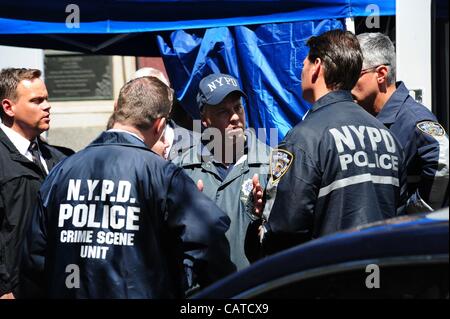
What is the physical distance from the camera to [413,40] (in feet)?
15.8

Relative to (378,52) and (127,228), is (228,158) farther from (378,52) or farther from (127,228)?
(127,228)

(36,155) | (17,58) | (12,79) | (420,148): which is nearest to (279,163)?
(420,148)

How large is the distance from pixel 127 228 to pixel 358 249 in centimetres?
156

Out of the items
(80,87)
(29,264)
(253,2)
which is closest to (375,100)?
(253,2)

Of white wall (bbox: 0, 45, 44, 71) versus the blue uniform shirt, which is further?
white wall (bbox: 0, 45, 44, 71)

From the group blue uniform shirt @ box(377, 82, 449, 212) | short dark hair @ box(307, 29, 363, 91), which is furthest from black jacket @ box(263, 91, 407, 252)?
blue uniform shirt @ box(377, 82, 449, 212)

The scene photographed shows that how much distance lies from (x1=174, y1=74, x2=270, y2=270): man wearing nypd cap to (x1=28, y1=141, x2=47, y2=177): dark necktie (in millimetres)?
854

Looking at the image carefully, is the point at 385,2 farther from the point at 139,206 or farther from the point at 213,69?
the point at 139,206

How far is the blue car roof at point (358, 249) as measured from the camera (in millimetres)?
2020

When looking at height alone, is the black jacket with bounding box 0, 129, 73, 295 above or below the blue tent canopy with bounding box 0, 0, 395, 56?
below

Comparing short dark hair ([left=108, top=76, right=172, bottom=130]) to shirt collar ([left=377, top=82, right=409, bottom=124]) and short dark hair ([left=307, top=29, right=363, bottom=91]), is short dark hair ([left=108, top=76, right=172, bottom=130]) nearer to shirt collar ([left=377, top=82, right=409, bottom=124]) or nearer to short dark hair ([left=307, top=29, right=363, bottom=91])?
short dark hair ([left=307, top=29, right=363, bottom=91])

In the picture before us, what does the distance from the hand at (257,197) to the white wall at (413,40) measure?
4.33ft

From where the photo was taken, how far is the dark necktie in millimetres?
5012

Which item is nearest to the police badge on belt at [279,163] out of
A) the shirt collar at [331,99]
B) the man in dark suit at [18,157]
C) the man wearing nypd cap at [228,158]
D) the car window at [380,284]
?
the shirt collar at [331,99]
